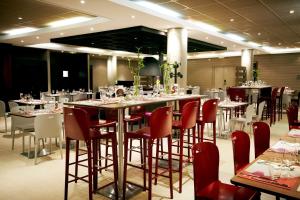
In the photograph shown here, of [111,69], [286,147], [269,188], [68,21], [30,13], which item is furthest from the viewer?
[111,69]

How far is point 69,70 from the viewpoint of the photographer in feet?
48.8

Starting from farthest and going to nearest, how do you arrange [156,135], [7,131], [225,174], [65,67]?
[65,67] → [7,131] → [225,174] → [156,135]

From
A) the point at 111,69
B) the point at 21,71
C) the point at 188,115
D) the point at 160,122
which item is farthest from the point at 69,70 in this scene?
the point at 160,122

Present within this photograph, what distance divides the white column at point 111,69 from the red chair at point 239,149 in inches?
582

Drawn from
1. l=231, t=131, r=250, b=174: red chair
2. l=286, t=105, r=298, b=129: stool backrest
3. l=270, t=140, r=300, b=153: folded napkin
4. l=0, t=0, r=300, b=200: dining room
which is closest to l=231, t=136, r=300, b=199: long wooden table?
l=0, t=0, r=300, b=200: dining room

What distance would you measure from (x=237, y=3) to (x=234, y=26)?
270cm

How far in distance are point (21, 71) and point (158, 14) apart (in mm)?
8586

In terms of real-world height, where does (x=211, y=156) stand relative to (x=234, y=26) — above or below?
below

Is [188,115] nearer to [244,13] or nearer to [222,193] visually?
[222,193]

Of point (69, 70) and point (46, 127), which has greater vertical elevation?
point (69, 70)

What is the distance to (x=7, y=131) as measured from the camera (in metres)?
7.19

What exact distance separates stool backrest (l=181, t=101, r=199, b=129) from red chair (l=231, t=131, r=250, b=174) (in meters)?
1.03

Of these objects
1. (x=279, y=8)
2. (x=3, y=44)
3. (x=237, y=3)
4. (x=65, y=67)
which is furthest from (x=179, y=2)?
(x=65, y=67)

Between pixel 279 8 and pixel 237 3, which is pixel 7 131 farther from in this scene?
pixel 279 8
